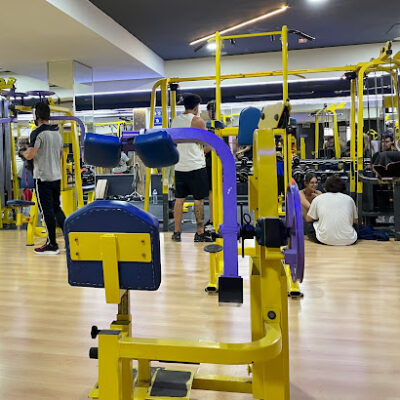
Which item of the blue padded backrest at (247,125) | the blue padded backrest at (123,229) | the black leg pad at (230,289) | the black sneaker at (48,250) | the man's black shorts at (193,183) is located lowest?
the black sneaker at (48,250)

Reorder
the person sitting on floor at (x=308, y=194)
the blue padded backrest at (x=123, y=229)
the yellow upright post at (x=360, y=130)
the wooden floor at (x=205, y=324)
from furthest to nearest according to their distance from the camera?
the person sitting on floor at (x=308, y=194)
the yellow upright post at (x=360, y=130)
the wooden floor at (x=205, y=324)
the blue padded backrest at (x=123, y=229)

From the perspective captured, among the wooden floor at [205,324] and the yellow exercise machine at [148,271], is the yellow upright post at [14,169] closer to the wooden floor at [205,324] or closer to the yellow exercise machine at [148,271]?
the wooden floor at [205,324]

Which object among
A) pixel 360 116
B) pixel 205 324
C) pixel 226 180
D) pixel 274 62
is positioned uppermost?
→ pixel 274 62

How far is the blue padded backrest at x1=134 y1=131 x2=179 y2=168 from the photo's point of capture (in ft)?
4.25

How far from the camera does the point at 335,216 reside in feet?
15.6

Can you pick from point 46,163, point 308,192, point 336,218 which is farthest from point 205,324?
point 308,192

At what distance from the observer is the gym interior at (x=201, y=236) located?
135cm

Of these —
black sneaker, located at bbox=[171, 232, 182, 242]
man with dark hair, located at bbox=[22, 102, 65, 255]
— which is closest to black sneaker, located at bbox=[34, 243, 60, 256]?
man with dark hair, located at bbox=[22, 102, 65, 255]

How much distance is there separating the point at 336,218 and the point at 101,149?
3.73 m

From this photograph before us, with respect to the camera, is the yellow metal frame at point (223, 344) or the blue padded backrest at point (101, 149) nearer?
the yellow metal frame at point (223, 344)

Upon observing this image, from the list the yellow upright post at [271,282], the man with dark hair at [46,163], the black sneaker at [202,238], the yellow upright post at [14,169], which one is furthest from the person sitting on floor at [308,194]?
the yellow upright post at [14,169]

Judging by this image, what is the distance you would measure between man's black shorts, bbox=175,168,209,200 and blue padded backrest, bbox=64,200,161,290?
3604 millimetres

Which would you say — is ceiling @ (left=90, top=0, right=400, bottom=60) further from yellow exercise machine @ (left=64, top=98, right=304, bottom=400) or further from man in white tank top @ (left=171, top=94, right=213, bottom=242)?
yellow exercise machine @ (left=64, top=98, right=304, bottom=400)

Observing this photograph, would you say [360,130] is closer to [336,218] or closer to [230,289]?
[336,218]
